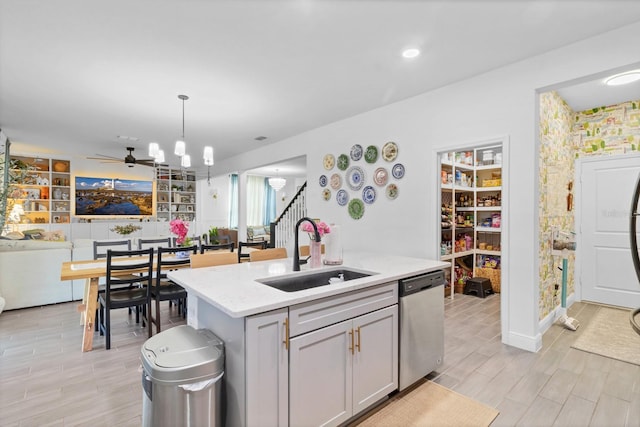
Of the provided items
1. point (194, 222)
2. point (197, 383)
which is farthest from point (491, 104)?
point (194, 222)

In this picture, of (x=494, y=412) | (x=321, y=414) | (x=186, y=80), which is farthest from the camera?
(x=186, y=80)

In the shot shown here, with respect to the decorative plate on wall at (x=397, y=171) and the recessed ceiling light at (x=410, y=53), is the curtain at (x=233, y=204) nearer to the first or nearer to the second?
the decorative plate on wall at (x=397, y=171)

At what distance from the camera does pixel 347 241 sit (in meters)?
4.54

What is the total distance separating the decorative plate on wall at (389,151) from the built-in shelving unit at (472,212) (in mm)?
1043

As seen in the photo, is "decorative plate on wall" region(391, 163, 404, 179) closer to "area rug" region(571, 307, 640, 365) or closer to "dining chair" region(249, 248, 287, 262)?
"dining chair" region(249, 248, 287, 262)

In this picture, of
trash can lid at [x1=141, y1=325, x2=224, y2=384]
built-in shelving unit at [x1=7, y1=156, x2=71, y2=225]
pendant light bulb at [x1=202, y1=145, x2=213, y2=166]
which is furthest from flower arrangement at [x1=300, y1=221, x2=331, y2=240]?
built-in shelving unit at [x1=7, y1=156, x2=71, y2=225]

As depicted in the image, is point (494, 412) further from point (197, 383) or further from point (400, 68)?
point (400, 68)

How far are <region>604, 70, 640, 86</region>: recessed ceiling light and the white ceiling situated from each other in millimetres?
1008

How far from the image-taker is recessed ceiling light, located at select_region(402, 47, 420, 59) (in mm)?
2688

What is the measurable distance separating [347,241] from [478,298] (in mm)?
2087

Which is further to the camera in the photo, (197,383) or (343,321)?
(343,321)

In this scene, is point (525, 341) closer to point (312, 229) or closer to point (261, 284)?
point (312, 229)

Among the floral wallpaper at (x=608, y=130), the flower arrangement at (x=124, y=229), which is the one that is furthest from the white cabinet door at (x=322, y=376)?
the flower arrangement at (x=124, y=229)

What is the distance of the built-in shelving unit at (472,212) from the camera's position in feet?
15.2
